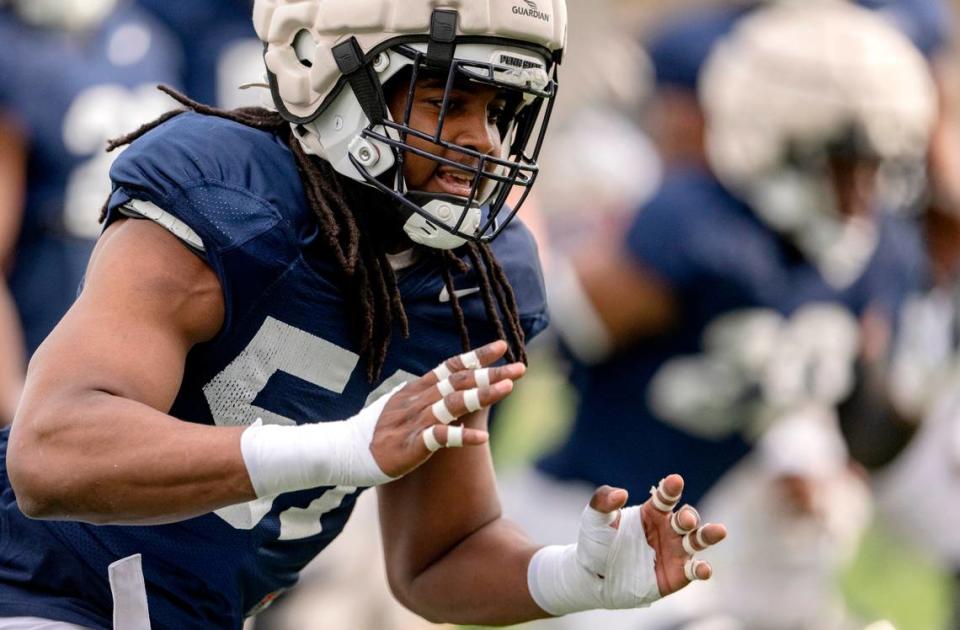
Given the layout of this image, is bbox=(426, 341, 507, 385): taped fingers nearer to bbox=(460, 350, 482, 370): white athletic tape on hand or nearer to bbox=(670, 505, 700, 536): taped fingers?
bbox=(460, 350, 482, 370): white athletic tape on hand

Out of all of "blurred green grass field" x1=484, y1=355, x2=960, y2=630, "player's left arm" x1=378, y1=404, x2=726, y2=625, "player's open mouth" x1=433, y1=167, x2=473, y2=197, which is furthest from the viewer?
"blurred green grass field" x1=484, y1=355, x2=960, y2=630

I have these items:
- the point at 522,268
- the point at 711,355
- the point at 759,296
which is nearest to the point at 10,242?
the point at 711,355

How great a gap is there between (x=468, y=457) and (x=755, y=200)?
7.61ft

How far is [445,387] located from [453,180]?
0.54m

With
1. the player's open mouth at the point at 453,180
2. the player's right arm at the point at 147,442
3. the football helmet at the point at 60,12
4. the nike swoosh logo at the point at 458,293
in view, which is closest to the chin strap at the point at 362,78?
the player's open mouth at the point at 453,180

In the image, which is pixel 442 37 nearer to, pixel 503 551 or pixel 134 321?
pixel 134 321

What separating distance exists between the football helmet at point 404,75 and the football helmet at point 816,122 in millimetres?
2445

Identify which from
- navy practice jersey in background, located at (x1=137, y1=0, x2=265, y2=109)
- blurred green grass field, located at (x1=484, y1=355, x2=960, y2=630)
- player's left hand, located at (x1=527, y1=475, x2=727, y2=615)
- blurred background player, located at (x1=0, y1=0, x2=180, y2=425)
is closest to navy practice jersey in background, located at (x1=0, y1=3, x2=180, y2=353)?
blurred background player, located at (x1=0, y1=0, x2=180, y2=425)

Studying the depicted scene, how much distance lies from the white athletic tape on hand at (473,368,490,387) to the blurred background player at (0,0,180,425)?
313 cm

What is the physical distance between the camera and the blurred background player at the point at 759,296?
524cm

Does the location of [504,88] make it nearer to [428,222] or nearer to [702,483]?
[428,222]

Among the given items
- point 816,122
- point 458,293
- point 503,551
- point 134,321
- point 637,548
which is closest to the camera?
point 134,321

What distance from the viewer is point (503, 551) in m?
3.14

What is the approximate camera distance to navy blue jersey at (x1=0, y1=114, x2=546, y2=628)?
8.84ft
